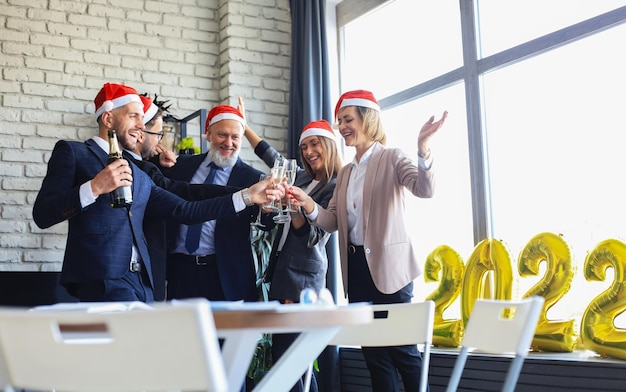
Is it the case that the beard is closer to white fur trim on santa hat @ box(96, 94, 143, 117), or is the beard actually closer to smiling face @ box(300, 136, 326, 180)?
smiling face @ box(300, 136, 326, 180)

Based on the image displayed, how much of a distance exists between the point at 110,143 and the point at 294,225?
958 millimetres

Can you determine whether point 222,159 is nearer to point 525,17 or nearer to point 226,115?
point 226,115

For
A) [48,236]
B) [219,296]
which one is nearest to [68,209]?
[219,296]

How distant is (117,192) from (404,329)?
1192 millimetres

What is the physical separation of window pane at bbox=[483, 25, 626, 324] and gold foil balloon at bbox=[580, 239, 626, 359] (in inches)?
4.2

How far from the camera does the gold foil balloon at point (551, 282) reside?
129 inches

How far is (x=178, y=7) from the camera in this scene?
518cm

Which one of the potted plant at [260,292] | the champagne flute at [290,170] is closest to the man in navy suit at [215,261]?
the champagne flute at [290,170]

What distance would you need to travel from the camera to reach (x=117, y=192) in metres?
2.70

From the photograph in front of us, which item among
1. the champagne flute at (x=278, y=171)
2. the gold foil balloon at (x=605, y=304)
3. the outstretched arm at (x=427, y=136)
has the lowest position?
the gold foil balloon at (x=605, y=304)

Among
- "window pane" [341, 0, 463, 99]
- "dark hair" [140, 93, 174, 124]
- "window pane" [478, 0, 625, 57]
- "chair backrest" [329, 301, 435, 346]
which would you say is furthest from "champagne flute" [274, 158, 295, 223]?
"dark hair" [140, 93, 174, 124]

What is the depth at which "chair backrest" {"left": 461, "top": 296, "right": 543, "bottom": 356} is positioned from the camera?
1667 mm

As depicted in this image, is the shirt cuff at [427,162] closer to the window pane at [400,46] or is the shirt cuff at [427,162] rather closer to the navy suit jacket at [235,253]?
the navy suit jacket at [235,253]

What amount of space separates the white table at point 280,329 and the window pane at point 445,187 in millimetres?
2487
